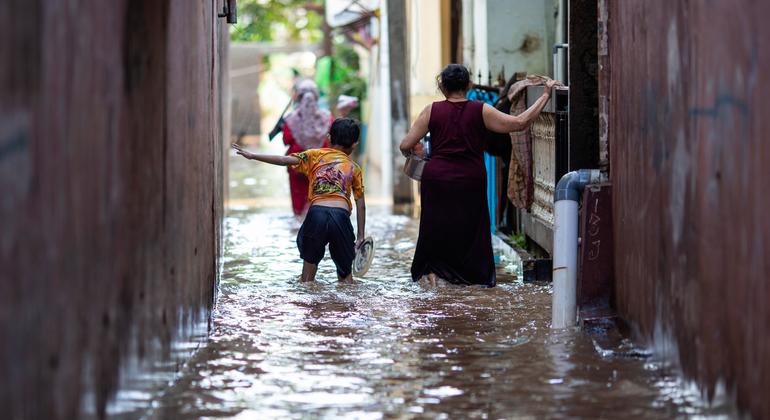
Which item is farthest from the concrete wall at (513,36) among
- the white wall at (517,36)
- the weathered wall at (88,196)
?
the weathered wall at (88,196)

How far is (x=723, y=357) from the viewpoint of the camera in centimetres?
433

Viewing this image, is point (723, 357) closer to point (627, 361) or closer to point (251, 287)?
point (627, 361)

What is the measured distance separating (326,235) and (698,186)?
427cm

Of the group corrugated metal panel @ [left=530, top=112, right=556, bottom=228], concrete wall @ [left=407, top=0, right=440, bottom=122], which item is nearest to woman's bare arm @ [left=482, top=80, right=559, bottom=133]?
corrugated metal panel @ [left=530, top=112, right=556, bottom=228]

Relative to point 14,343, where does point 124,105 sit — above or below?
above

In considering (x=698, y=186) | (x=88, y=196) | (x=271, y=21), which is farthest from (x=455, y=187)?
(x=271, y=21)

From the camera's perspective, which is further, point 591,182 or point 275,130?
point 275,130

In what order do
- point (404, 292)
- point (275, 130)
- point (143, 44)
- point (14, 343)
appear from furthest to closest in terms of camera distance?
point (275, 130)
point (404, 292)
point (143, 44)
point (14, 343)

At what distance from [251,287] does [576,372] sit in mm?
3724

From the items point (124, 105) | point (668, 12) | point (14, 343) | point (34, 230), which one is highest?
Answer: point (668, 12)

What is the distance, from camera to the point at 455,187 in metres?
8.50

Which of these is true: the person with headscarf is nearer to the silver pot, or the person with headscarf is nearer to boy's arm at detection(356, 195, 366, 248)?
boy's arm at detection(356, 195, 366, 248)

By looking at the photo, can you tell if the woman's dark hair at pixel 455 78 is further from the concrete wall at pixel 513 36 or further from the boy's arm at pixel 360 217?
the concrete wall at pixel 513 36

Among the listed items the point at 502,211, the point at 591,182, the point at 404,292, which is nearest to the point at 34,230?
the point at 591,182
